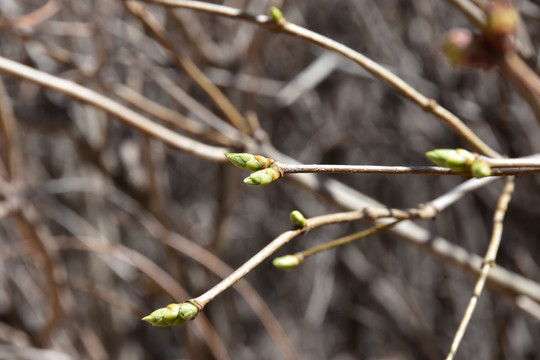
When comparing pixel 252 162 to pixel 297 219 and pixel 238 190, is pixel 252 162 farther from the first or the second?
pixel 238 190

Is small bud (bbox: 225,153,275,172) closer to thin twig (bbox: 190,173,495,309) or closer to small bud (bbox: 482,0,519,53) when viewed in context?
thin twig (bbox: 190,173,495,309)

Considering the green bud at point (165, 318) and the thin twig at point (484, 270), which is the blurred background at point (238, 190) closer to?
the thin twig at point (484, 270)

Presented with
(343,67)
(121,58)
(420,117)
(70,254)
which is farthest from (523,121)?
(70,254)

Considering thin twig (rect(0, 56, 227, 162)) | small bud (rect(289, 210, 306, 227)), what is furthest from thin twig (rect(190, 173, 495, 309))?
thin twig (rect(0, 56, 227, 162))

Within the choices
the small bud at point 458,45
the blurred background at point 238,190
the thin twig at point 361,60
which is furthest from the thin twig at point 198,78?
the small bud at point 458,45

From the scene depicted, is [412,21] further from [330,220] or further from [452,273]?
[330,220]

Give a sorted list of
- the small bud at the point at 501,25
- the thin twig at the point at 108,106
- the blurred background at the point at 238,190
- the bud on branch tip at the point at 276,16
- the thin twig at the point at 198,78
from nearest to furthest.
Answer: the small bud at the point at 501,25, the bud on branch tip at the point at 276,16, the thin twig at the point at 108,106, the thin twig at the point at 198,78, the blurred background at the point at 238,190
